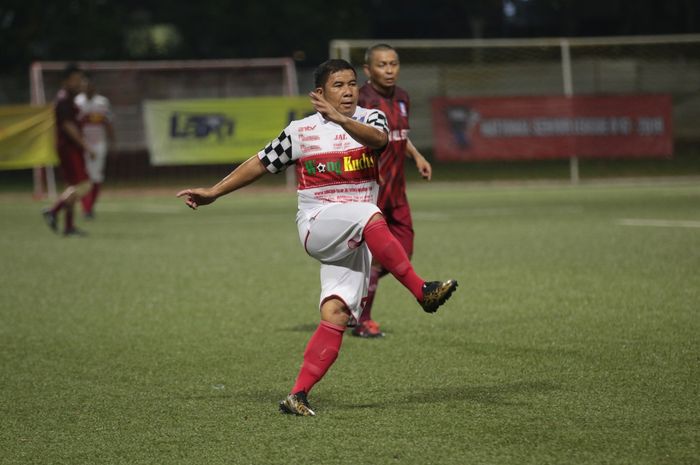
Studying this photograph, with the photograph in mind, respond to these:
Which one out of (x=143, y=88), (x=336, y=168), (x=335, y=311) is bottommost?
(x=335, y=311)

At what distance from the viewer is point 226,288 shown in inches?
425

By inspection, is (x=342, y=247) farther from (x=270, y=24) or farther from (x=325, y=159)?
(x=270, y=24)

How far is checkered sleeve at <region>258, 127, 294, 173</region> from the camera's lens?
5965 mm

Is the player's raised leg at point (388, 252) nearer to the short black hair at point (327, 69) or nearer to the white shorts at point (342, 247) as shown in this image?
the white shorts at point (342, 247)

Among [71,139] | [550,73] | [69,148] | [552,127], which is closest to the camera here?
[71,139]

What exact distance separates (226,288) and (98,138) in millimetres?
9698

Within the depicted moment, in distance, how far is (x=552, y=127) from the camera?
24203 mm

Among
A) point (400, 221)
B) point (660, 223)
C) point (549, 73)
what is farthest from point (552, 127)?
point (400, 221)

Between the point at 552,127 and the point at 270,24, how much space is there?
61.1 feet

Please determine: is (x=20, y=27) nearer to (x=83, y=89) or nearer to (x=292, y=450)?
(x=83, y=89)

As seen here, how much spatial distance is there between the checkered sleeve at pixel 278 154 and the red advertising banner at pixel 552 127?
1809 cm

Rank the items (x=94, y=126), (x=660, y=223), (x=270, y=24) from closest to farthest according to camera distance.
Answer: (x=660, y=223)
(x=94, y=126)
(x=270, y=24)

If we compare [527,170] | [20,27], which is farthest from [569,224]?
[20,27]

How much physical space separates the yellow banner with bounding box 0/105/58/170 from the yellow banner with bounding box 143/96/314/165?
1930 mm
